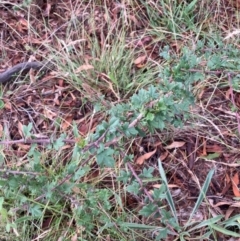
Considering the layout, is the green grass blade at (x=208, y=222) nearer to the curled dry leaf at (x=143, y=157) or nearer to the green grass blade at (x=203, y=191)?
the green grass blade at (x=203, y=191)

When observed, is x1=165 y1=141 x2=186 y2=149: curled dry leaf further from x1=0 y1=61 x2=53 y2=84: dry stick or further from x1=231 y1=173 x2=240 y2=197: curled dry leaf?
x1=0 y1=61 x2=53 y2=84: dry stick

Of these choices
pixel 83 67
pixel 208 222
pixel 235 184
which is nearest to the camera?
pixel 208 222

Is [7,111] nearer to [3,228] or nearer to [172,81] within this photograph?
[3,228]

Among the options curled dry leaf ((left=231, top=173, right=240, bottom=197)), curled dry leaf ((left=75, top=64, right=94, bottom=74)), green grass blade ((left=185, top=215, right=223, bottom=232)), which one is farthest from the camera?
curled dry leaf ((left=75, top=64, right=94, bottom=74))

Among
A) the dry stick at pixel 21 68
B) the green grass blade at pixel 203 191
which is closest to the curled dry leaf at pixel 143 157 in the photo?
the green grass blade at pixel 203 191

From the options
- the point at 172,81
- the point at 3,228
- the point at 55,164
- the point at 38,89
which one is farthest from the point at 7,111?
the point at 172,81

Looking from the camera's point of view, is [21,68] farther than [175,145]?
Yes

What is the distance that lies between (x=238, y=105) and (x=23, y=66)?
90 centimetres

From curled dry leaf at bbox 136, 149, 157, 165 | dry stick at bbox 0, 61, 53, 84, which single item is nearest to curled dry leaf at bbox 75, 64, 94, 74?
dry stick at bbox 0, 61, 53, 84

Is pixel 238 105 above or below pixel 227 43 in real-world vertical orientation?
below

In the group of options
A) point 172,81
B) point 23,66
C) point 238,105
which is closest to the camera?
point 172,81

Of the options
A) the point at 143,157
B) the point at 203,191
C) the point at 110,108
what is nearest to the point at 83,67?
the point at 110,108

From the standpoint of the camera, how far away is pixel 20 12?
7.08 feet

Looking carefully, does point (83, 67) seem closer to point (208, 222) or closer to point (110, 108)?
point (110, 108)
